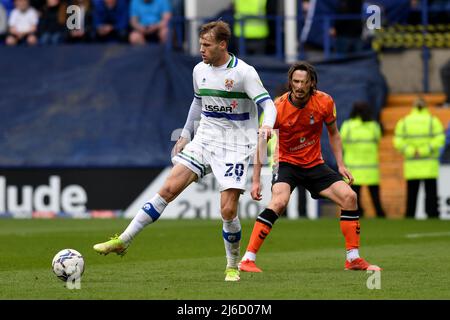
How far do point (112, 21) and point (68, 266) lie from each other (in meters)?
14.3

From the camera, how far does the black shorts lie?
12133mm

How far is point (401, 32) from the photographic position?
24844 mm

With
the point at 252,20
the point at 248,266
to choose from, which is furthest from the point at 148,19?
the point at 248,266

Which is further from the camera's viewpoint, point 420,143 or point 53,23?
point 53,23

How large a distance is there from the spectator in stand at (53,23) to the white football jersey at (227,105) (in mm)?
13253

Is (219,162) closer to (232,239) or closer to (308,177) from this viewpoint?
(232,239)

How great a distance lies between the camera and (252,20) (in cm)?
2427

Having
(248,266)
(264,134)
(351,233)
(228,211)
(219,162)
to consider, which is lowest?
(248,266)

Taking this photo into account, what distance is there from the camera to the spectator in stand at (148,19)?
79.2 feet

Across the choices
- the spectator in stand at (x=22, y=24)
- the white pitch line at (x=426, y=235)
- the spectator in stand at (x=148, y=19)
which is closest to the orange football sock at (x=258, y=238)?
the white pitch line at (x=426, y=235)

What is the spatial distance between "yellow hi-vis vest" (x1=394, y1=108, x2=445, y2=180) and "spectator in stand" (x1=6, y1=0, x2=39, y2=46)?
290 inches

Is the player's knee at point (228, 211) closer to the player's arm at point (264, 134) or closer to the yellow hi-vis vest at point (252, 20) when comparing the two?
the player's arm at point (264, 134)

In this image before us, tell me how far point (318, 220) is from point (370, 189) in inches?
41.9

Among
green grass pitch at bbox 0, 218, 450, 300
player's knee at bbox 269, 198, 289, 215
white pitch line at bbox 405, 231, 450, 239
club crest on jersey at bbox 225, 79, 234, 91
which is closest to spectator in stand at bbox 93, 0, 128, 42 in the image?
green grass pitch at bbox 0, 218, 450, 300
